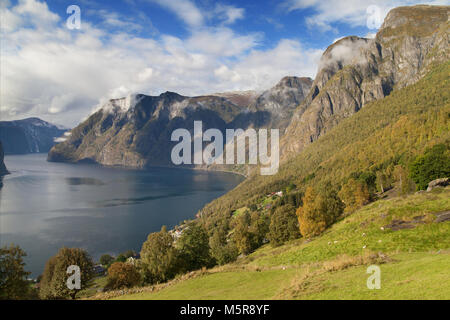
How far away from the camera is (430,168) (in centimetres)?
5250

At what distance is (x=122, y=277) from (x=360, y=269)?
102 ft

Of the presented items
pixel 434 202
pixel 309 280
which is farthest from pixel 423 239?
pixel 309 280

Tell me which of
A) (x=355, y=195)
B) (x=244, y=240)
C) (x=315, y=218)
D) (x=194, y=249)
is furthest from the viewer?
(x=355, y=195)

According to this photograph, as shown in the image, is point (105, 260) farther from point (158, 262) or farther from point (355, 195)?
point (355, 195)

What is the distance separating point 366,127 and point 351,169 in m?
86.2

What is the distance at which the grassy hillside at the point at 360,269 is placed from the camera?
13677 mm

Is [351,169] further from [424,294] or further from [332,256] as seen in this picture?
[424,294]

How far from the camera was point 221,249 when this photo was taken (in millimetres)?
50188

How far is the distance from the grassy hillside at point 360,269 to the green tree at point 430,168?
1873 centimetres

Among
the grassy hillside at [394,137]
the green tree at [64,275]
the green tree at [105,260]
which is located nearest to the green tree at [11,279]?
the green tree at [64,275]

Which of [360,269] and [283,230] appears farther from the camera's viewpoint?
[283,230]

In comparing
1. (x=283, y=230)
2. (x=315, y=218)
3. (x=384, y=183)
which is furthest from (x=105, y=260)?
(x=384, y=183)

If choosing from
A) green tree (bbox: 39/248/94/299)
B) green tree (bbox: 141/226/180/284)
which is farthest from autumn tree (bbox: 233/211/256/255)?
green tree (bbox: 39/248/94/299)

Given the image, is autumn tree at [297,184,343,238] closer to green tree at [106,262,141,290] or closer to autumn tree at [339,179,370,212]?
autumn tree at [339,179,370,212]
